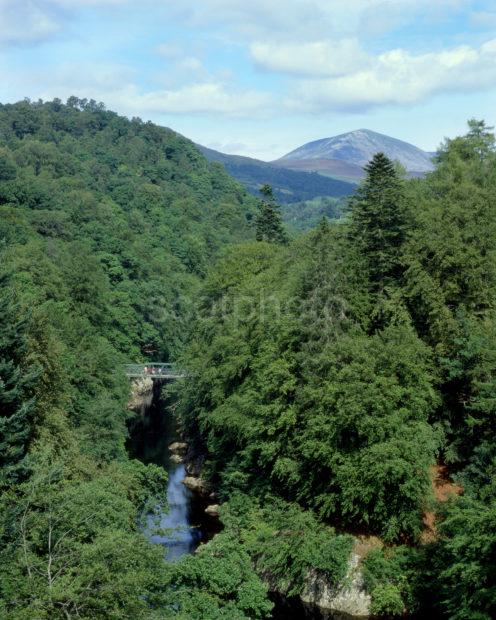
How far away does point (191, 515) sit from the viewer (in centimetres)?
3588

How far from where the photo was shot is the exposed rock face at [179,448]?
48.4 metres

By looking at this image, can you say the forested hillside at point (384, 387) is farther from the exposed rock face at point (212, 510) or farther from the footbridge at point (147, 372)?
the footbridge at point (147, 372)

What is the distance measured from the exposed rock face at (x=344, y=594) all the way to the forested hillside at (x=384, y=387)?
1.96ft

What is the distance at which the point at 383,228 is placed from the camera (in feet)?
114

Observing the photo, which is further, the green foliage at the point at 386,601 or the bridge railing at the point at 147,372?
the bridge railing at the point at 147,372

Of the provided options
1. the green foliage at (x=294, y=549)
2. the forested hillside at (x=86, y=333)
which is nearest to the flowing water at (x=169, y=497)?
the forested hillside at (x=86, y=333)

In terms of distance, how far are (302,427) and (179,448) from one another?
20.4m

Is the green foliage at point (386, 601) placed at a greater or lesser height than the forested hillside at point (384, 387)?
lesser

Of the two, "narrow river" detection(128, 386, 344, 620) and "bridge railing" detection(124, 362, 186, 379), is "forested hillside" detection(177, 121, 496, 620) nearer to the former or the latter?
"narrow river" detection(128, 386, 344, 620)

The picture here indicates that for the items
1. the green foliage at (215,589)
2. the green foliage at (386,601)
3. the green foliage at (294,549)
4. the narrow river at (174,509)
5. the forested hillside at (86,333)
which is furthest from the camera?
the green foliage at (294,549)

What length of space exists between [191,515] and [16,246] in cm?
2934

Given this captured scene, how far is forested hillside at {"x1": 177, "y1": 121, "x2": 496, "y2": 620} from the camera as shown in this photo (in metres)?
25.6

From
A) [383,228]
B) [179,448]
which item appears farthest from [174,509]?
[383,228]

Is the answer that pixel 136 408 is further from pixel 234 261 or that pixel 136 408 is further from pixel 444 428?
pixel 444 428
